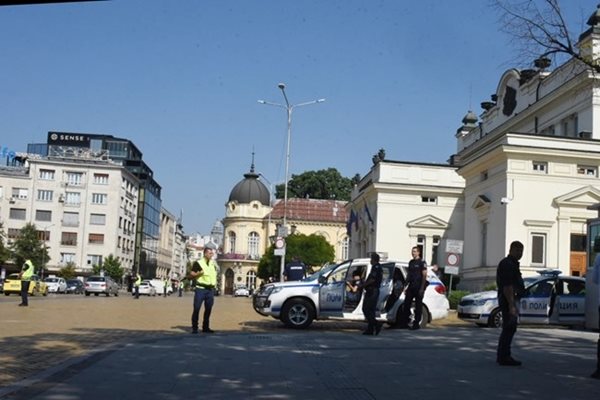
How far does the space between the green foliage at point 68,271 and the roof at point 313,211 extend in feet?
96.3

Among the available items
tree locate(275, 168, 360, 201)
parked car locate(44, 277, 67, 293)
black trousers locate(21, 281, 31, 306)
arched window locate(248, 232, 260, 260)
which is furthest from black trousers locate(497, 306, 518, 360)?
tree locate(275, 168, 360, 201)

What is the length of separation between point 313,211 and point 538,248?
6749 cm

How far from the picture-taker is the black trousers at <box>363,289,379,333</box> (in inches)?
608

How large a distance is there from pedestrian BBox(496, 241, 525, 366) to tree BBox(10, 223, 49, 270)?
75.7 meters

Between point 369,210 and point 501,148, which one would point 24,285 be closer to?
point 501,148

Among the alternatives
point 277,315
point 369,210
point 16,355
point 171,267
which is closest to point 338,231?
point 369,210

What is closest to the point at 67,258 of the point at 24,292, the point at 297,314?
the point at 24,292

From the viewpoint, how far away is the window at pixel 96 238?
97.2 metres

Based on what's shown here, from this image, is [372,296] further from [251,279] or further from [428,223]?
[251,279]

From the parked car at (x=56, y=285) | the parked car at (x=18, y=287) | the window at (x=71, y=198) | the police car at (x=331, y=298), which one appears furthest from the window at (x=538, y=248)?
the window at (x=71, y=198)

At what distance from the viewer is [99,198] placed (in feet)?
322

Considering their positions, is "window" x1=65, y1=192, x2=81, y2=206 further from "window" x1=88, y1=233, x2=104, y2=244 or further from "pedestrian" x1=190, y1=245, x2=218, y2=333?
"pedestrian" x1=190, y1=245, x2=218, y2=333

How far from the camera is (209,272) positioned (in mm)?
15914

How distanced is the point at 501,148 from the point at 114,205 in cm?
6784
